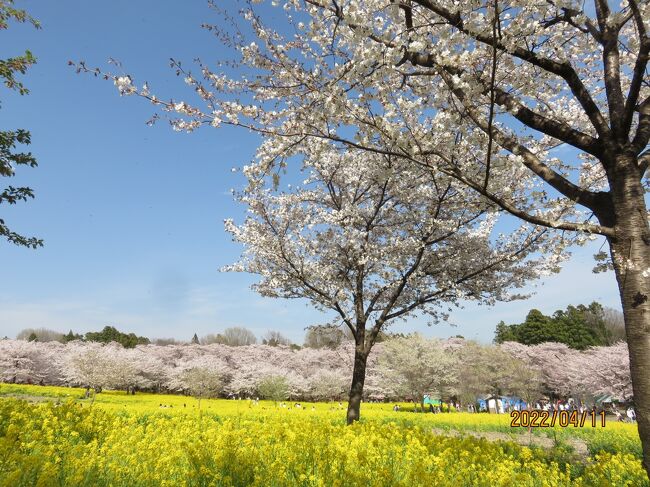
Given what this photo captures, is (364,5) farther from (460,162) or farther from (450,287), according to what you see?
(450,287)

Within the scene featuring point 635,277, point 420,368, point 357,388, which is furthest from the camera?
point 420,368

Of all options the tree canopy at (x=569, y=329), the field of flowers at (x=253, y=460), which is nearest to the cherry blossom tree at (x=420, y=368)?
the tree canopy at (x=569, y=329)

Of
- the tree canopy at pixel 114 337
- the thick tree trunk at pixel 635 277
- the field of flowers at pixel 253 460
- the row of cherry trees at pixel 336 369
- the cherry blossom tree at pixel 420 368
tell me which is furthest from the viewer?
the tree canopy at pixel 114 337

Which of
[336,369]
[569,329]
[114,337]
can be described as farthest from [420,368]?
[114,337]

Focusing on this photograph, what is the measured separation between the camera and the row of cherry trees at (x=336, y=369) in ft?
126

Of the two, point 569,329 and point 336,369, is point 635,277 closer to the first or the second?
point 336,369

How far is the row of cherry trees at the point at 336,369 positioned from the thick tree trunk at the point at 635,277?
31754 millimetres

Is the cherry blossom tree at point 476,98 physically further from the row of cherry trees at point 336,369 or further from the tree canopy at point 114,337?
the tree canopy at point 114,337

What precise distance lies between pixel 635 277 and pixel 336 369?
58.0 m

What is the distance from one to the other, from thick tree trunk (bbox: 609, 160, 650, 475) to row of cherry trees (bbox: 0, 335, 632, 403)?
3175cm

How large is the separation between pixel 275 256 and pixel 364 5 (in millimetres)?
8415

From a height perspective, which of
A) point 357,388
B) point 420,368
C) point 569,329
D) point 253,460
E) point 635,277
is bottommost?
→ point 253,460

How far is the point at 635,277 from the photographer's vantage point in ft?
13.7

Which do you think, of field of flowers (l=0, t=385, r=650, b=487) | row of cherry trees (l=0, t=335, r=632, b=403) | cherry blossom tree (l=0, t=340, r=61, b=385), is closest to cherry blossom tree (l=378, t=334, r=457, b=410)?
row of cherry trees (l=0, t=335, r=632, b=403)
